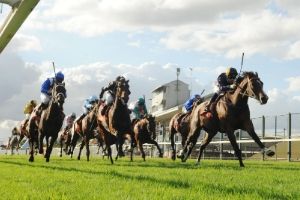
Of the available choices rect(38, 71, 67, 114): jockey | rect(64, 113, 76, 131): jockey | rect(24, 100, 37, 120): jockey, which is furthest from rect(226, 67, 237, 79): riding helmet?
rect(64, 113, 76, 131): jockey

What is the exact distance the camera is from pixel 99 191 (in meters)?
7.19

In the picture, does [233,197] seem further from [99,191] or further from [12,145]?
[12,145]

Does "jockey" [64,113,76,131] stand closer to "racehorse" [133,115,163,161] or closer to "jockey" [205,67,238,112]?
"racehorse" [133,115,163,161]

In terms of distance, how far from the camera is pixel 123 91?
18422mm

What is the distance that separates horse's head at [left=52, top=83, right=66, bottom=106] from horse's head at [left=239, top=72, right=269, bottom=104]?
571cm

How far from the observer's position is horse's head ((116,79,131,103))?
18.4 meters

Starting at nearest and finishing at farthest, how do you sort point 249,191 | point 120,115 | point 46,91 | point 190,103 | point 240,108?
1. point 249,191
2. point 240,108
3. point 120,115
4. point 46,91
5. point 190,103

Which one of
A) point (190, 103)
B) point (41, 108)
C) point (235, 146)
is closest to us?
point (235, 146)

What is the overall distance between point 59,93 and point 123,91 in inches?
95.3

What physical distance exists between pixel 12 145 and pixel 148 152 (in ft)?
36.5

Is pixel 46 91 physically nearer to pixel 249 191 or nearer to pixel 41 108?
pixel 41 108

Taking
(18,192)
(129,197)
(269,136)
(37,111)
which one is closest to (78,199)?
(129,197)

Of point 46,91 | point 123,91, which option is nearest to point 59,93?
point 46,91

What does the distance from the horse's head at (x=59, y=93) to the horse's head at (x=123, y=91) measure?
2.07m
